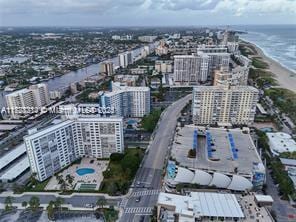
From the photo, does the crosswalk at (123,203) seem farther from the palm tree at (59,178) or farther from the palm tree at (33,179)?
the palm tree at (33,179)

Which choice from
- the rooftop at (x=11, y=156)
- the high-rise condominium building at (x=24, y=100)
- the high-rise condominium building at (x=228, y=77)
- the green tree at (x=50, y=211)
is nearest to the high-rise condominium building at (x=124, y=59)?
the high-rise condominium building at (x=24, y=100)

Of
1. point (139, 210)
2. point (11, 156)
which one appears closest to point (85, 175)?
point (139, 210)

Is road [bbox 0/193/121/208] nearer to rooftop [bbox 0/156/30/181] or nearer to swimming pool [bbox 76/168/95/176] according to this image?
rooftop [bbox 0/156/30/181]

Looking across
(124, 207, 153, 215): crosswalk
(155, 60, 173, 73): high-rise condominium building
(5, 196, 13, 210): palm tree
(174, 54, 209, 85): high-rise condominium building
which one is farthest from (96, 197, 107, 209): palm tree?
(155, 60, 173, 73): high-rise condominium building

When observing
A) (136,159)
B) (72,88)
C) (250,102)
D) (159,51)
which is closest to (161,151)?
(136,159)

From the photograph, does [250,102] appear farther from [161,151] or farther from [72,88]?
[72,88]

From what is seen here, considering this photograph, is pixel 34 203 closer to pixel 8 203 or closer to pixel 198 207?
pixel 8 203
